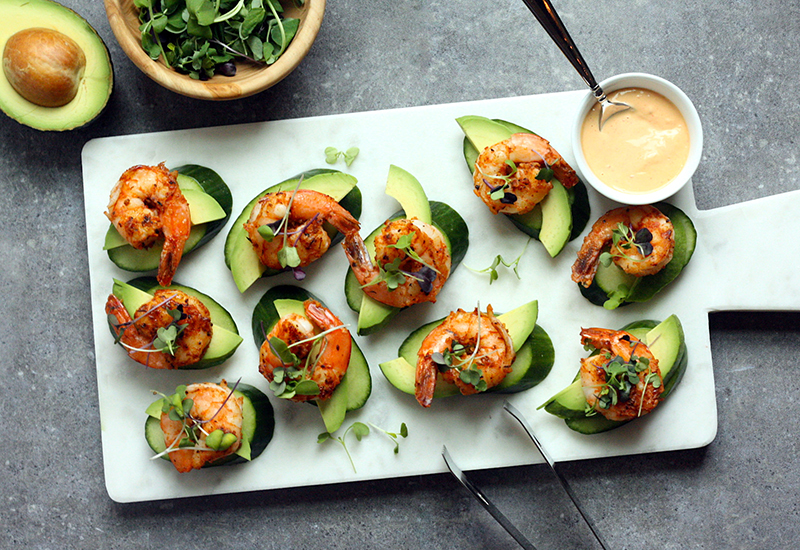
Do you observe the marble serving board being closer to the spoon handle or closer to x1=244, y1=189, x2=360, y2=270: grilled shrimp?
x1=244, y1=189, x2=360, y2=270: grilled shrimp

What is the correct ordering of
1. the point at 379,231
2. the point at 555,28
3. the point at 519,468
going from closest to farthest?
1. the point at 555,28
2. the point at 379,231
3. the point at 519,468

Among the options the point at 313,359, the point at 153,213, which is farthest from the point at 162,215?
the point at 313,359

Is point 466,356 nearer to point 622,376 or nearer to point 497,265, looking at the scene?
point 497,265

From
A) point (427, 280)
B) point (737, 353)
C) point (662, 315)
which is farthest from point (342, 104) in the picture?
point (737, 353)

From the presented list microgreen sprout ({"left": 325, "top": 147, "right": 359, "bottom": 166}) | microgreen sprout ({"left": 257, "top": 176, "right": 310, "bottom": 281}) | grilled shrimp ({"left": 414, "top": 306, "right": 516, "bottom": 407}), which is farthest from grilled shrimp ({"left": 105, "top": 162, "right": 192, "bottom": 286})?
grilled shrimp ({"left": 414, "top": 306, "right": 516, "bottom": 407})

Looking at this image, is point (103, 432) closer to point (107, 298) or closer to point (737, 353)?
point (107, 298)

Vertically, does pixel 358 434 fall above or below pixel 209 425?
below
